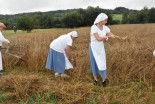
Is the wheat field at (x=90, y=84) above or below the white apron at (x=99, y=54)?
below

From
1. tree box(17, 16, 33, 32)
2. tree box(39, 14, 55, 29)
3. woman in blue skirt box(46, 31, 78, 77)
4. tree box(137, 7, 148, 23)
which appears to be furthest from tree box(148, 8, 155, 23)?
woman in blue skirt box(46, 31, 78, 77)

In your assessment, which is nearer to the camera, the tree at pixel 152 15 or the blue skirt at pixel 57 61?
the blue skirt at pixel 57 61

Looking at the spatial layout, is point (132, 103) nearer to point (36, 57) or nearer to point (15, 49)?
point (36, 57)

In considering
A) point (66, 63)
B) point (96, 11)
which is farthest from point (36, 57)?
point (96, 11)

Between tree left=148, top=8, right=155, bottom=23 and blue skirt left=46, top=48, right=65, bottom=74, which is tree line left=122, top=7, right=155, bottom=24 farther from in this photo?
blue skirt left=46, top=48, right=65, bottom=74

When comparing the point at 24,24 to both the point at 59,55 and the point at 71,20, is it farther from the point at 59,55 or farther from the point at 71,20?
the point at 59,55

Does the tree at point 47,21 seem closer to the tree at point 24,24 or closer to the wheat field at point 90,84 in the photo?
the tree at point 24,24

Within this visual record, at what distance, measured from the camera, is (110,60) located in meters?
3.88

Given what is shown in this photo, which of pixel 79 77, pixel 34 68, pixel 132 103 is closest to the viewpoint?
pixel 132 103

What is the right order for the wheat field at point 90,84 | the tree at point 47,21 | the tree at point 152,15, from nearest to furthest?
the wheat field at point 90,84 → the tree at point 152,15 → the tree at point 47,21

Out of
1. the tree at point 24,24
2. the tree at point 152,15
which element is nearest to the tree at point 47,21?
the tree at point 24,24

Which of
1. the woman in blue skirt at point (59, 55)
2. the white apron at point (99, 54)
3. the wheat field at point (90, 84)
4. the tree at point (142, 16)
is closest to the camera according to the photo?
the wheat field at point (90, 84)

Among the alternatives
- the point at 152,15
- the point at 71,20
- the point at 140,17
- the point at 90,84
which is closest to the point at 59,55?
the point at 90,84

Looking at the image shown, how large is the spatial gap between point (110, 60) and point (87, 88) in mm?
1007
